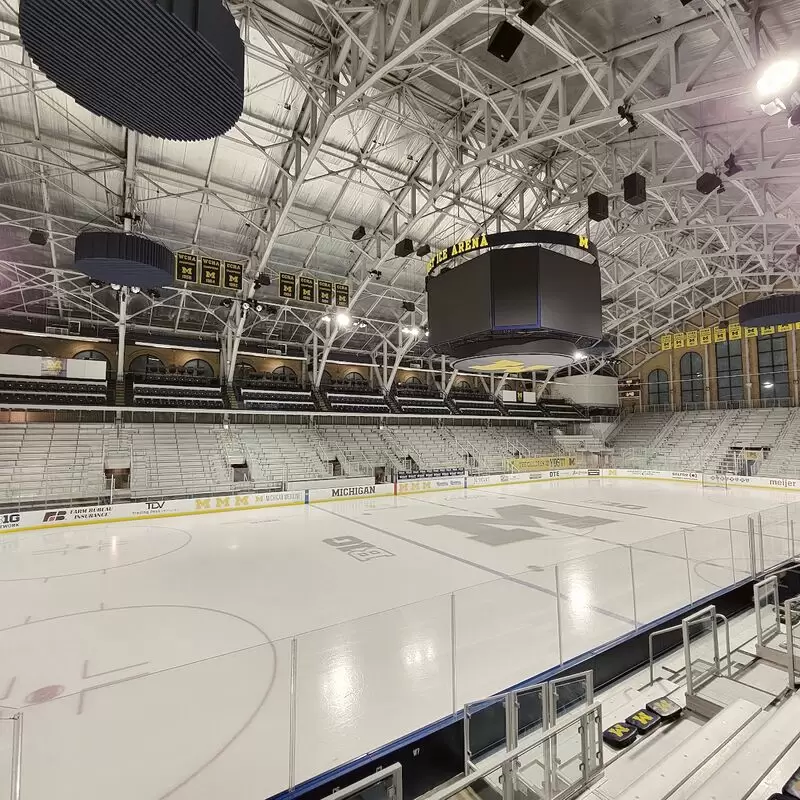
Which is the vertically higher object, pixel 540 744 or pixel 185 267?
pixel 185 267

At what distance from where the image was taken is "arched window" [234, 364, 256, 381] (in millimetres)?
27234

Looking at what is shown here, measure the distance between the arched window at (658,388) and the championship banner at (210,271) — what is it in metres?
35.3

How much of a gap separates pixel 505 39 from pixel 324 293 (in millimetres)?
10474

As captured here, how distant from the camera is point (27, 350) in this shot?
21.7m

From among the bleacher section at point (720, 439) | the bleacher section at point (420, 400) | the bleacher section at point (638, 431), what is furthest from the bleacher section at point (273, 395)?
the bleacher section at point (638, 431)

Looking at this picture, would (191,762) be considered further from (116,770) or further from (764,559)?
(764,559)

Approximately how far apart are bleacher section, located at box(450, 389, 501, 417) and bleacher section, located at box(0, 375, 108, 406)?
2194cm

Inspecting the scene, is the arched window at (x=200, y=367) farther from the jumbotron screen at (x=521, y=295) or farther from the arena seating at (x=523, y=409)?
the arena seating at (x=523, y=409)

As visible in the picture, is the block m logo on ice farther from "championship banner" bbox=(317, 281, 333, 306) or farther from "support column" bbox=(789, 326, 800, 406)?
"support column" bbox=(789, 326, 800, 406)

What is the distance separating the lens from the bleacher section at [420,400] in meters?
31.0

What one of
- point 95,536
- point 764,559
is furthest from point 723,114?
point 95,536

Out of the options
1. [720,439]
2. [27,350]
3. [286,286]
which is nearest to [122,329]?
[27,350]

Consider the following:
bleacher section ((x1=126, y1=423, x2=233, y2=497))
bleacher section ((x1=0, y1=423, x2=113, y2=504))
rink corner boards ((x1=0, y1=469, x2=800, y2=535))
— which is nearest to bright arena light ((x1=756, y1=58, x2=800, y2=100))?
rink corner boards ((x1=0, y1=469, x2=800, y2=535))

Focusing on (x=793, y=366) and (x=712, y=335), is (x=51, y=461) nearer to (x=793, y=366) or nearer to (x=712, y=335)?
(x=712, y=335)
